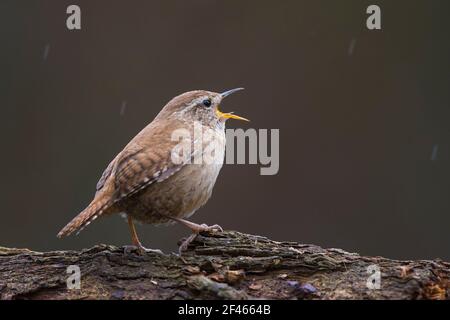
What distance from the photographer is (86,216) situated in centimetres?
364

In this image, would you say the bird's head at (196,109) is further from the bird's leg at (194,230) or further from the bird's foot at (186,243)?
the bird's foot at (186,243)

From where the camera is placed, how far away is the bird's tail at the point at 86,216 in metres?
3.57

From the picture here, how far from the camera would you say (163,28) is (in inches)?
349

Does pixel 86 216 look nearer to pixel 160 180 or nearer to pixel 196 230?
pixel 160 180

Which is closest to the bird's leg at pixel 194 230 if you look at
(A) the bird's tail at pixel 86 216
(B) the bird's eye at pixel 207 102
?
(A) the bird's tail at pixel 86 216

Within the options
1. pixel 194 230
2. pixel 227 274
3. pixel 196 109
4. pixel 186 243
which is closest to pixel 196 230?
pixel 194 230

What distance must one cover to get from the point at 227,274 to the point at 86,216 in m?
0.87

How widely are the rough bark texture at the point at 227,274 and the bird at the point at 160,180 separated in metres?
0.25

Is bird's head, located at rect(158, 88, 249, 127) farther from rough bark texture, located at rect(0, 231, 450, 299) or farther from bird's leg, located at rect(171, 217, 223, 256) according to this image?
rough bark texture, located at rect(0, 231, 450, 299)

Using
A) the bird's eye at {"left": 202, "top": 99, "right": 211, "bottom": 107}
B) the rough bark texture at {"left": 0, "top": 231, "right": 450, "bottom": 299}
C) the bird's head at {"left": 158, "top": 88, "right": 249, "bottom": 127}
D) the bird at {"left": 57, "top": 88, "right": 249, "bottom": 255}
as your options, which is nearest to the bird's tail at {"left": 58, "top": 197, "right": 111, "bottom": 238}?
the bird at {"left": 57, "top": 88, "right": 249, "bottom": 255}

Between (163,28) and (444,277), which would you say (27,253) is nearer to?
(444,277)

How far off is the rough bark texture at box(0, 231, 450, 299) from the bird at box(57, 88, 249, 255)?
0.25 m

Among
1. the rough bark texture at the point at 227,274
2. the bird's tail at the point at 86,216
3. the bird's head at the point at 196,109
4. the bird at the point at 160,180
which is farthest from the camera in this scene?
the bird's head at the point at 196,109
